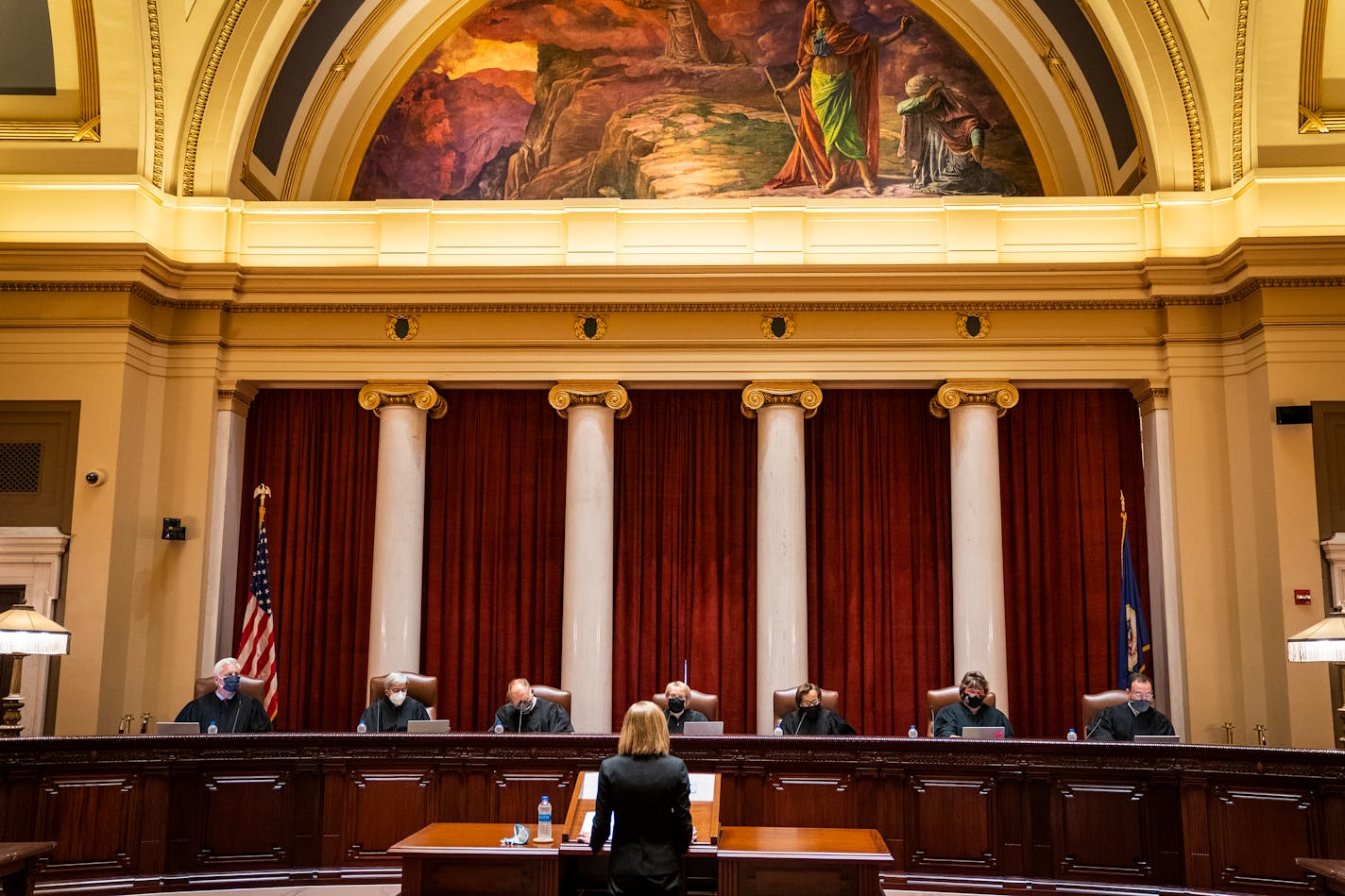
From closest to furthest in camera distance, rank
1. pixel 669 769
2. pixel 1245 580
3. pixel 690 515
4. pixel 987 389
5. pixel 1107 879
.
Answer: pixel 669 769, pixel 1107 879, pixel 1245 580, pixel 987 389, pixel 690 515

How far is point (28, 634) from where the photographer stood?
947 cm

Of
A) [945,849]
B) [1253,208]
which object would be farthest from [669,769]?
[1253,208]

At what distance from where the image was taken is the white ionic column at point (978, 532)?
12312 millimetres

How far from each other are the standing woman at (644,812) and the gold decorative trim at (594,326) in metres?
7.52

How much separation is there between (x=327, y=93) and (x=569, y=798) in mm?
8780

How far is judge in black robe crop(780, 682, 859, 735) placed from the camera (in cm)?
1044

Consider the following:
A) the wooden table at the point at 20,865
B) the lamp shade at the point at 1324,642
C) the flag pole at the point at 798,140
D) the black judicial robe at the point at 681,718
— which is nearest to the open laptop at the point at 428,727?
the black judicial robe at the point at 681,718

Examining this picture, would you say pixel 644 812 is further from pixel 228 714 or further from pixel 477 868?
pixel 228 714

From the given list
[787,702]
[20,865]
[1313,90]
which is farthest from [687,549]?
[20,865]

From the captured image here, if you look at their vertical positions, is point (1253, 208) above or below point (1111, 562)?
above

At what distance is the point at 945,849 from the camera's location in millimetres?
8750

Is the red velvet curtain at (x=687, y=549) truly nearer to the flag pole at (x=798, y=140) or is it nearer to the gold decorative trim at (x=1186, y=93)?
the flag pole at (x=798, y=140)

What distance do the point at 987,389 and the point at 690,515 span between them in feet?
10.7

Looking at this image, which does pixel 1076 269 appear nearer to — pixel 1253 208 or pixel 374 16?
pixel 1253 208
